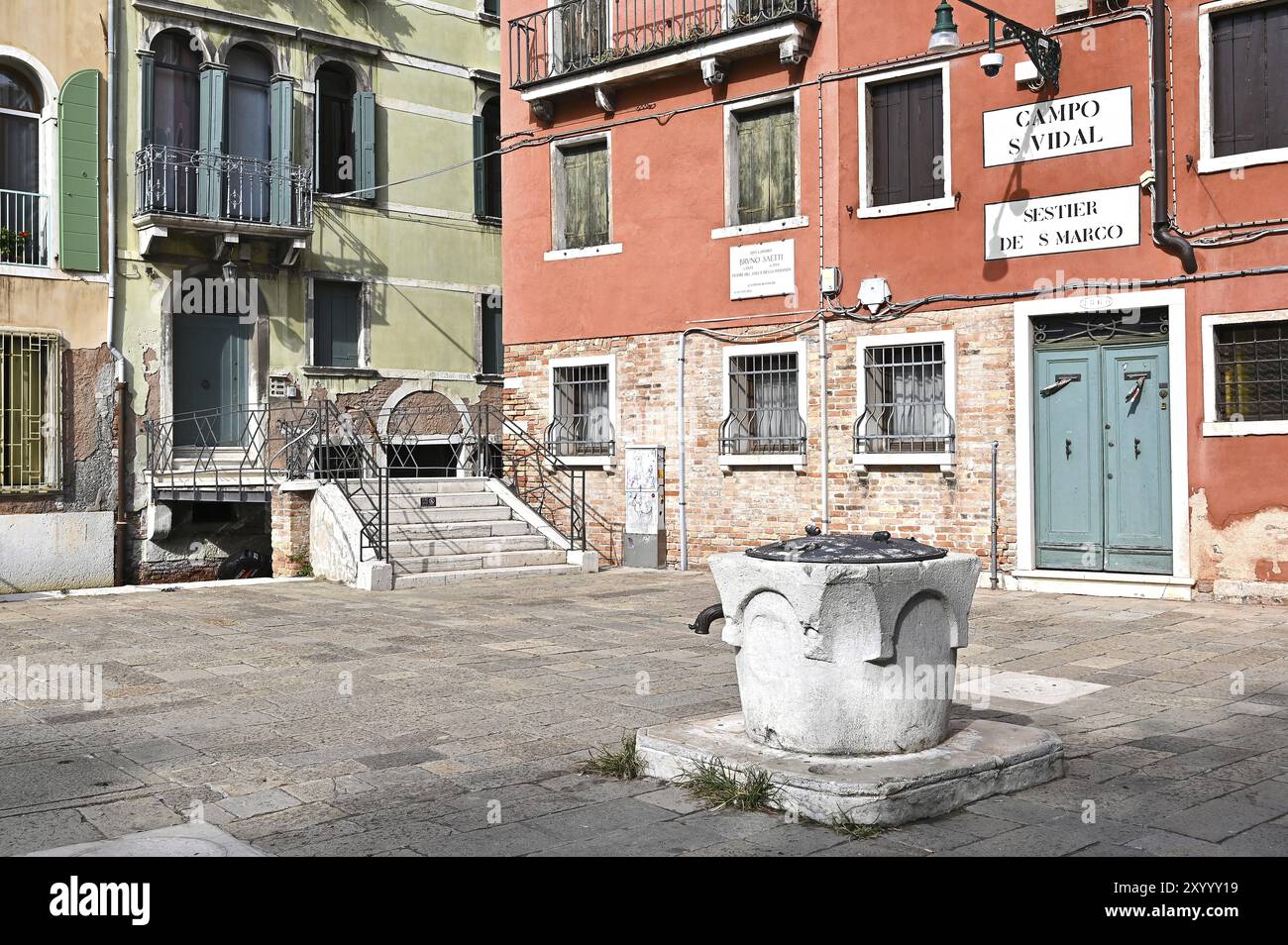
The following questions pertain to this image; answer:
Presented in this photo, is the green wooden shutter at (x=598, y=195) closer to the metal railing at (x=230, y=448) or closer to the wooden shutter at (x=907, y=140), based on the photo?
the wooden shutter at (x=907, y=140)

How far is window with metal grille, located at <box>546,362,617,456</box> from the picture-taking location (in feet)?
55.4

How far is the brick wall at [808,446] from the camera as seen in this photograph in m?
13.4

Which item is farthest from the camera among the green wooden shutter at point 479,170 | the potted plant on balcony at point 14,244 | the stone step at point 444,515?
the green wooden shutter at point 479,170

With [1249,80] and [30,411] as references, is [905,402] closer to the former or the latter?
[1249,80]

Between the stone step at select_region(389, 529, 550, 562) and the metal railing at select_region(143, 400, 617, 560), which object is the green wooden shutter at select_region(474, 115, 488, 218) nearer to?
the metal railing at select_region(143, 400, 617, 560)

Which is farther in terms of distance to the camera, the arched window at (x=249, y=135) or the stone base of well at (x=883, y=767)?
the arched window at (x=249, y=135)

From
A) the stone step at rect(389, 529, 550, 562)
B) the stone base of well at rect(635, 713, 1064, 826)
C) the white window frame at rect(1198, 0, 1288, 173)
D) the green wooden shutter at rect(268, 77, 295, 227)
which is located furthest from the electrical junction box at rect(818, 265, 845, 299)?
the stone base of well at rect(635, 713, 1064, 826)

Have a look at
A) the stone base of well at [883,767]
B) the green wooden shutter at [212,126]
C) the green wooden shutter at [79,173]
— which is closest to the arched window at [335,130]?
the green wooden shutter at [212,126]

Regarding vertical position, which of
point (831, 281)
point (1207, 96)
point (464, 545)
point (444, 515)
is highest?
point (1207, 96)

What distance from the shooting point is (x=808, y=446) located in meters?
14.8

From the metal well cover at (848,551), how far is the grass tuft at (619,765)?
1059 millimetres

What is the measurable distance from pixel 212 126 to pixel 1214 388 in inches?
540

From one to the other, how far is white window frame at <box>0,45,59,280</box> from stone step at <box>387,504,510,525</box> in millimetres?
5755

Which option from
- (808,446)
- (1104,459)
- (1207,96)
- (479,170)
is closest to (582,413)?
(808,446)
